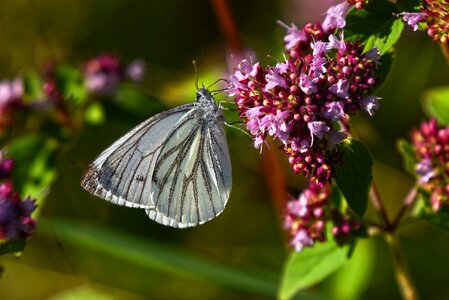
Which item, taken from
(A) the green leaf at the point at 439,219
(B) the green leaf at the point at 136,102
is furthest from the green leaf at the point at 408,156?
(B) the green leaf at the point at 136,102

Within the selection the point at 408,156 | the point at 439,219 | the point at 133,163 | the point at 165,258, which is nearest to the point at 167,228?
the point at 165,258

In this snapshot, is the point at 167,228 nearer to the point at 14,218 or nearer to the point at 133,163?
the point at 133,163

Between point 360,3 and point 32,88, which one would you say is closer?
point 360,3

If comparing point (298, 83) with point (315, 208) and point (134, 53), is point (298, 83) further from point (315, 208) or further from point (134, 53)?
point (134, 53)

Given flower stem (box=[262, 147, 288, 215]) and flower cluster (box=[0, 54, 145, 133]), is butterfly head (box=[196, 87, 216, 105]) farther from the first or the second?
flower cluster (box=[0, 54, 145, 133])

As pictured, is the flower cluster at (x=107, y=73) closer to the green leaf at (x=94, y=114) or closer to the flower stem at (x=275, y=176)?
the green leaf at (x=94, y=114)

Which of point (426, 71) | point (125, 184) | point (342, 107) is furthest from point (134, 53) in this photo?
point (342, 107)

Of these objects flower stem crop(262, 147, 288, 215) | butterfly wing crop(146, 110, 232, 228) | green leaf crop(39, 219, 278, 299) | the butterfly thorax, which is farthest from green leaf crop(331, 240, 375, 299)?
the butterfly thorax
